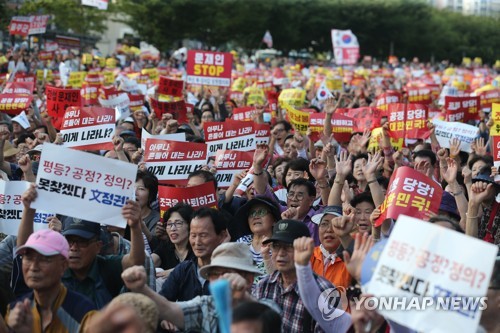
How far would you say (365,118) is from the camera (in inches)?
565

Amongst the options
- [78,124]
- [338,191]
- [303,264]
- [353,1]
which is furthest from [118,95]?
[353,1]

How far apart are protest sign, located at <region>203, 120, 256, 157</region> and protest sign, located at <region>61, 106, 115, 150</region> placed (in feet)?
3.78

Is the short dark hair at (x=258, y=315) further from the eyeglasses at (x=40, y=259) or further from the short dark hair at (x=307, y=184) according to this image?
the short dark hair at (x=307, y=184)

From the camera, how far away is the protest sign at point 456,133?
1228 centimetres

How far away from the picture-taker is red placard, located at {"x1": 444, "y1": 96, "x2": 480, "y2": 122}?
1488 cm

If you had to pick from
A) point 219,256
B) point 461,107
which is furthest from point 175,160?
point 461,107

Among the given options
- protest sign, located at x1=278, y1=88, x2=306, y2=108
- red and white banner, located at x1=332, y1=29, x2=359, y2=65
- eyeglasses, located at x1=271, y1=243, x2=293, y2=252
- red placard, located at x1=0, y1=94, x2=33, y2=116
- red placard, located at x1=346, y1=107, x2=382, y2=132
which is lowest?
red and white banner, located at x1=332, y1=29, x2=359, y2=65

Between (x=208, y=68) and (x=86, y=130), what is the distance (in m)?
6.79

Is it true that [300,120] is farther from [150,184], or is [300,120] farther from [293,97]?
[150,184]

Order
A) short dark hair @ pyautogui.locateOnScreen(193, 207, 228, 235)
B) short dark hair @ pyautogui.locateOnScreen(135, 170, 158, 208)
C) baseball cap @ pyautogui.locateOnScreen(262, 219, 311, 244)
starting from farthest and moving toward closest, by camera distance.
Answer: short dark hair @ pyautogui.locateOnScreen(135, 170, 158, 208), short dark hair @ pyautogui.locateOnScreen(193, 207, 228, 235), baseball cap @ pyautogui.locateOnScreen(262, 219, 311, 244)

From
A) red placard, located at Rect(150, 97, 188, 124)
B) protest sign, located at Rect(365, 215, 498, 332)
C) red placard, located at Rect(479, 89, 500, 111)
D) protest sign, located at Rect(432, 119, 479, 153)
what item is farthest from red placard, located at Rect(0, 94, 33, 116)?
protest sign, located at Rect(365, 215, 498, 332)

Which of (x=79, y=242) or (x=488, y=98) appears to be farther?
(x=488, y=98)

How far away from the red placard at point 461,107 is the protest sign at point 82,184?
952 centimetres

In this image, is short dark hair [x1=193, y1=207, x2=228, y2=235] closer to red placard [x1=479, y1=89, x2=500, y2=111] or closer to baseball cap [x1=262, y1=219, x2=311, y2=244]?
baseball cap [x1=262, y1=219, x2=311, y2=244]
